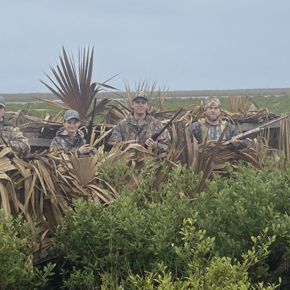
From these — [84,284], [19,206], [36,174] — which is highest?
[36,174]

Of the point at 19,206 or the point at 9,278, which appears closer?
the point at 9,278

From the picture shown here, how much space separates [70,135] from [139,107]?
134cm

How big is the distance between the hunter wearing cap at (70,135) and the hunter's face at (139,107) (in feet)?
3.46

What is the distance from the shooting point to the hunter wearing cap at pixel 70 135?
8.14 m

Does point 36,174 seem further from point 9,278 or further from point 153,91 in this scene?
point 153,91

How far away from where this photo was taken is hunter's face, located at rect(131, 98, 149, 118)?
8.51 m

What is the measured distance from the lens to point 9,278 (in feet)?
12.8

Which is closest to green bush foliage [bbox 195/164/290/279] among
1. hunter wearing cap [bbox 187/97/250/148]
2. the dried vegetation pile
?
the dried vegetation pile

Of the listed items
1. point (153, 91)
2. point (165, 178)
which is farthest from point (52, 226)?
point (153, 91)

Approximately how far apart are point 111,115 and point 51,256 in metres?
5.56

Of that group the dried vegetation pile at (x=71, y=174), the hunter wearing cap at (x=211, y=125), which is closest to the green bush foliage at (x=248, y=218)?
the dried vegetation pile at (x=71, y=174)

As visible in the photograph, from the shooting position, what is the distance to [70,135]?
8.37m

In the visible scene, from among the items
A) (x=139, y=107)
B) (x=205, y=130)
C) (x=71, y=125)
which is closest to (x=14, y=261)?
(x=71, y=125)

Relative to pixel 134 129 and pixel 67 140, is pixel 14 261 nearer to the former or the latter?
pixel 67 140
